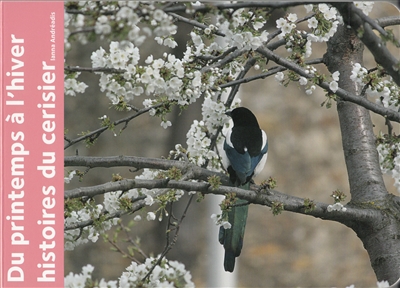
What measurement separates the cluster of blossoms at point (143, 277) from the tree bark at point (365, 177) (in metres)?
0.37

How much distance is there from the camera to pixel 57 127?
4.11 ft

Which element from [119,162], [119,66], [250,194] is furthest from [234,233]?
[119,66]

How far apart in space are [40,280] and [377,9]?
3.08ft

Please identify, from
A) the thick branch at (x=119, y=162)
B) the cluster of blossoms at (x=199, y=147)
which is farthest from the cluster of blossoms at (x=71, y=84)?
the cluster of blossoms at (x=199, y=147)

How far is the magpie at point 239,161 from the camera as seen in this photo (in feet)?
4.91

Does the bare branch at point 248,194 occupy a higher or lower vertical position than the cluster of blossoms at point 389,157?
lower

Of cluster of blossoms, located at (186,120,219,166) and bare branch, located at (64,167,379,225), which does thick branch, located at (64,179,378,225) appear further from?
cluster of blossoms, located at (186,120,219,166)

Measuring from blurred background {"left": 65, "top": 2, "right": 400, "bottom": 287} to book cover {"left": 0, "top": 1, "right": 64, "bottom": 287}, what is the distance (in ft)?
4.55

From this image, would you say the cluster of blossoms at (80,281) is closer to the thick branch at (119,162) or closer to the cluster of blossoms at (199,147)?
the thick branch at (119,162)

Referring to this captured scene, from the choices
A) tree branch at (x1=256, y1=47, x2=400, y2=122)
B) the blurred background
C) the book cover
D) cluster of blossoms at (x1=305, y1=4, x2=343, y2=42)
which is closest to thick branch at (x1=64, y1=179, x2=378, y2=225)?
the book cover

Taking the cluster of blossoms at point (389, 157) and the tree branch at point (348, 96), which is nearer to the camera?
the tree branch at point (348, 96)

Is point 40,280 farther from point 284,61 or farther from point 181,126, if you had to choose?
point 181,126

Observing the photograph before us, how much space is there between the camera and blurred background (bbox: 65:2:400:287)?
2656 millimetres

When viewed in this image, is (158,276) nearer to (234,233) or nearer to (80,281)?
(80,281)
